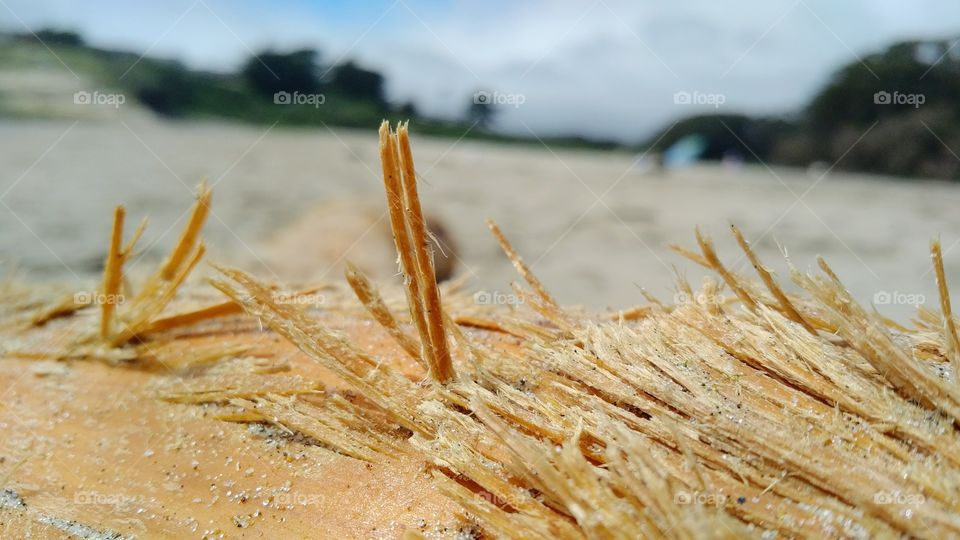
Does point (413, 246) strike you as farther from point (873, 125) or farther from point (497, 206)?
point (873, 125)

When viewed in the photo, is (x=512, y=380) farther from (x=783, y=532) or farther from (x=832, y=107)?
(x=832, y=107)

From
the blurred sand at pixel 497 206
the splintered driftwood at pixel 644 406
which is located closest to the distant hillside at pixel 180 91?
the blurred sand at pixel 497 206

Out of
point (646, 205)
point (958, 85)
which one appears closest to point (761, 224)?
point (646, 205)

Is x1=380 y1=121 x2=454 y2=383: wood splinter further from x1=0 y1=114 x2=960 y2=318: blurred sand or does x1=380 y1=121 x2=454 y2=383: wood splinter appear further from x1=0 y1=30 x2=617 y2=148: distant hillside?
x1=0 y1=30 x2=617 y2=148: distant hillside

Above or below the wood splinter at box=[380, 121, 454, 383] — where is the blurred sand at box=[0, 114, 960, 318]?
above

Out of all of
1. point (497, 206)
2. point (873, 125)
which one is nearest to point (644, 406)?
point (497, 206)

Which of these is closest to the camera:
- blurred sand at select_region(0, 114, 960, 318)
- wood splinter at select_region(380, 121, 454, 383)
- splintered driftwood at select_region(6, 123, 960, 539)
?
splintered driftwood at select_region(6, 123, 960, 539)

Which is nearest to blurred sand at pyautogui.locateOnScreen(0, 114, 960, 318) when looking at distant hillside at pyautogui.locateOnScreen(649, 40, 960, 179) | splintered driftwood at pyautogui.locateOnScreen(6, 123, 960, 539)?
distant hillside at pyautogui.locateOnScreen(649, 40, 960, 179)
